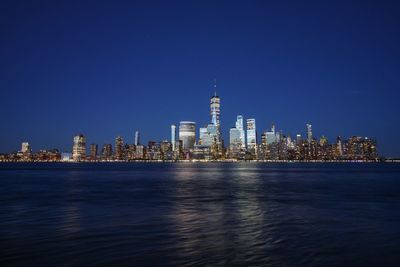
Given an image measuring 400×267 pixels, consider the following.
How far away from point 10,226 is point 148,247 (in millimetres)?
11202

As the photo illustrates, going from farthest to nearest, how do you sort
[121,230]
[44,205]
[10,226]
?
1. [44,205]
2. [10,226]
3. [121,230]

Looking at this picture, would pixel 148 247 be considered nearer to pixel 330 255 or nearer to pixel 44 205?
pixel 330 255

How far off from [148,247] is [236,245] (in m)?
4.17

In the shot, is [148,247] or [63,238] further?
[63,238]

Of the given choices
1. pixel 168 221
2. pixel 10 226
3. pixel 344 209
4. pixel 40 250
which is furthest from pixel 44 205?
pixel 344 209

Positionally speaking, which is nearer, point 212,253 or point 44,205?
point 212,253

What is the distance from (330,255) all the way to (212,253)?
511 centimetres

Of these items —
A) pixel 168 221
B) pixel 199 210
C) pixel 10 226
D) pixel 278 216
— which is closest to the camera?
pixel 10 226

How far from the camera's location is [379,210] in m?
33.8

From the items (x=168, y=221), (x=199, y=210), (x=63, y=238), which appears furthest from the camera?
(x=199, y=210)

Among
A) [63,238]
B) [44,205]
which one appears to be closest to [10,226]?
[63,238]

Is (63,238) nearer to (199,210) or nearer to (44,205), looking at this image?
(199,210)

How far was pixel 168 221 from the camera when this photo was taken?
1054 inches

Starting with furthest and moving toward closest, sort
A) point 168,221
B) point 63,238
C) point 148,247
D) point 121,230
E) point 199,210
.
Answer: point 199,210 → point 168,221 → point 121,230 → point 63,238 → point 148,247
